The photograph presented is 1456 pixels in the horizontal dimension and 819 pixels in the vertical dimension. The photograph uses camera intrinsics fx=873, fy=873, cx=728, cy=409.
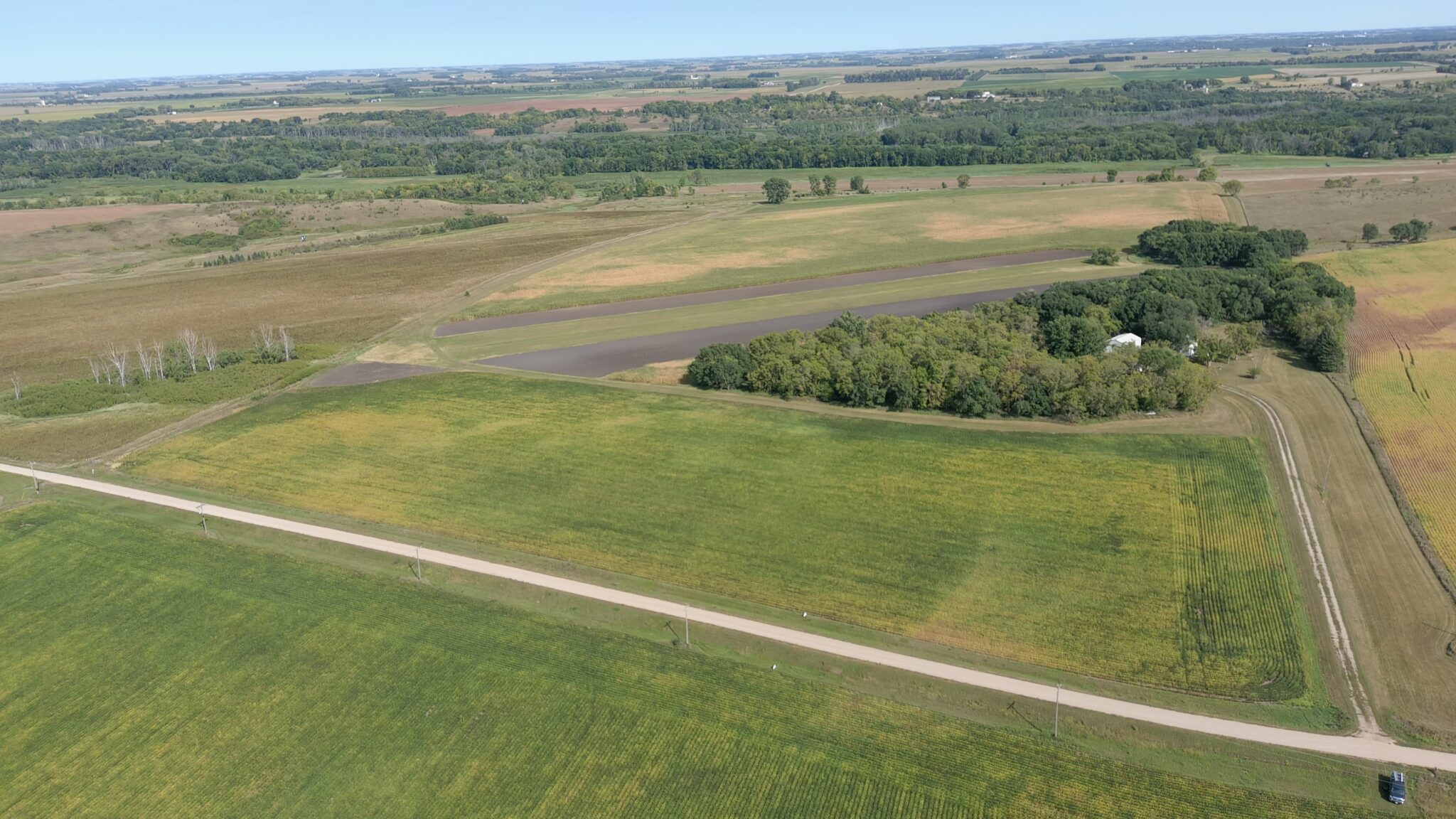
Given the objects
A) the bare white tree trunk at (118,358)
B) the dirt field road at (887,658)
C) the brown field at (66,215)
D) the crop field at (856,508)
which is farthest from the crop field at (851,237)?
the brown field at (66,215)

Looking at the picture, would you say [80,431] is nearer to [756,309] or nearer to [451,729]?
[451,729]

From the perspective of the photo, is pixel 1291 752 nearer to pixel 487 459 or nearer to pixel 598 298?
pixel 487 459

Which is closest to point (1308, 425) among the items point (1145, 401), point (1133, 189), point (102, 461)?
point (1145, 401)

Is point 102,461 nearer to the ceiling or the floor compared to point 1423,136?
nearer to the floor

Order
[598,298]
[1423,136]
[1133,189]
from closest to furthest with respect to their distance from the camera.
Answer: [598,298]
[1133,189]
[1423,136]

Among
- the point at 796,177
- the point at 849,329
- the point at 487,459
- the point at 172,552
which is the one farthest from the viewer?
the point at 796,177

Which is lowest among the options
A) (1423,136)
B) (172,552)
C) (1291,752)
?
(1291,752)
